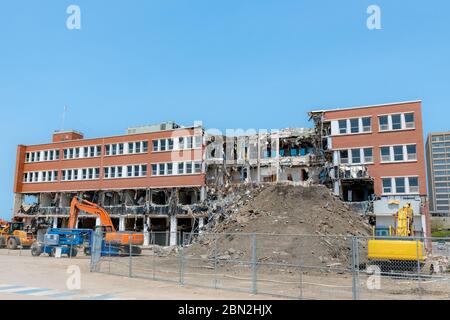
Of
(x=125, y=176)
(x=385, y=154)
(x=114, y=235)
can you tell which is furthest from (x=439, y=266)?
(x=125, y=176)

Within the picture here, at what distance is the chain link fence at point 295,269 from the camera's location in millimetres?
18094

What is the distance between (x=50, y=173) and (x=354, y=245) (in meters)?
62.8

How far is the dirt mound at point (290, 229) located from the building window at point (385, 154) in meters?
11.9

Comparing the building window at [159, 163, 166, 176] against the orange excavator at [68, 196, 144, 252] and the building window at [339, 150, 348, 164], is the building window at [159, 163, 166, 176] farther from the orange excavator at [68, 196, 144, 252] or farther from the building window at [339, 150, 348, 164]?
the building window at [339, 150, 348, 164]

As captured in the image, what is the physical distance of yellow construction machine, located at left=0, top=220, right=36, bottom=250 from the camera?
147 ft

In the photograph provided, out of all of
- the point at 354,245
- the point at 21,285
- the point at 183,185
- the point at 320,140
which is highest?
the point at 320,140

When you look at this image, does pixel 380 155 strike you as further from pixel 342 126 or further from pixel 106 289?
pixel 106 289

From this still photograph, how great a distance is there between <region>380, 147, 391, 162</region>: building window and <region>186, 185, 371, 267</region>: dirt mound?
39.1 ft

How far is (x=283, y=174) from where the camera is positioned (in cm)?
5366

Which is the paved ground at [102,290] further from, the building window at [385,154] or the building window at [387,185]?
the building window at [385,154]

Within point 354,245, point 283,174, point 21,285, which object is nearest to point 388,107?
point 283,174

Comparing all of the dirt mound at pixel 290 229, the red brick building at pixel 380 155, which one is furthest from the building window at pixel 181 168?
the red brick building at pixel 380 155

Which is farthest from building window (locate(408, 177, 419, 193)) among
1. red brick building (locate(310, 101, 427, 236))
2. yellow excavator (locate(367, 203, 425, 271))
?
yellow excavator (locate(367, 203, 425, 271))
